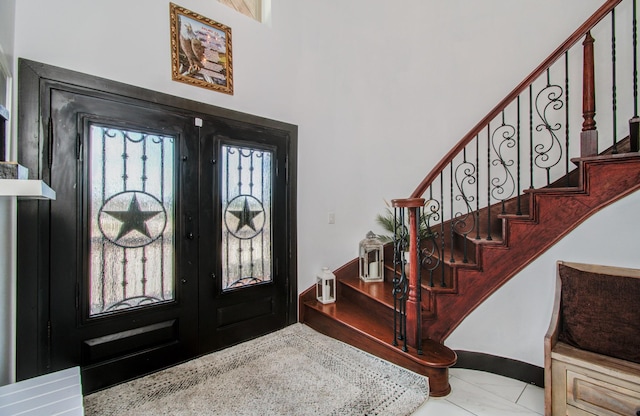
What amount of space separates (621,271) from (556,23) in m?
2.25

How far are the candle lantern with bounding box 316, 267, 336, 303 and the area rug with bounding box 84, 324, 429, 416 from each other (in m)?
0.62

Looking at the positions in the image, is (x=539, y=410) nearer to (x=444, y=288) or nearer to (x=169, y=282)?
(x=444, y=288)

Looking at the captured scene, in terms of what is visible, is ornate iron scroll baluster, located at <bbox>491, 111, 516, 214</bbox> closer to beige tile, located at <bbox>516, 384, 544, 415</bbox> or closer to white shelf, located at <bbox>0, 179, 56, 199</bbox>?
beige tile, located at <bbox>516, 384, 544, 415</bbox>

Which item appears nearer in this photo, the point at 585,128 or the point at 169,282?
the point at 585,128

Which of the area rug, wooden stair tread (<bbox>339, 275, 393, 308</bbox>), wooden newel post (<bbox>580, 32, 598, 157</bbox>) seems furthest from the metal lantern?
wooden newel post (<bbox>580, 32, 598, 157</bbox>)

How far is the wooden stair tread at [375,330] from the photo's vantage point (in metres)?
1.91

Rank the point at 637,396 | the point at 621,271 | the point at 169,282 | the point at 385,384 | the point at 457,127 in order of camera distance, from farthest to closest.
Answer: the point at 457,127 → the point at 169,282 → the point at 385,384 → the point at 621,271 → the point at 637,396

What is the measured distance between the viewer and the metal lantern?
3.07 metres

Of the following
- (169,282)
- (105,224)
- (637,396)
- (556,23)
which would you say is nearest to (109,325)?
(169,282)

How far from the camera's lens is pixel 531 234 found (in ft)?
6.66

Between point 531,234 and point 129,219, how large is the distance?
9.09 feet

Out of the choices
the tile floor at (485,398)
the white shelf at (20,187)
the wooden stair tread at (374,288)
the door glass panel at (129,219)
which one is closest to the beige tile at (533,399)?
the tile floor at (485,398)

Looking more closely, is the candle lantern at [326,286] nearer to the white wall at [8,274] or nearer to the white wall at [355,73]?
the white wall at [355,73]

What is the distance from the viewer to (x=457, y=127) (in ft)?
10.3
